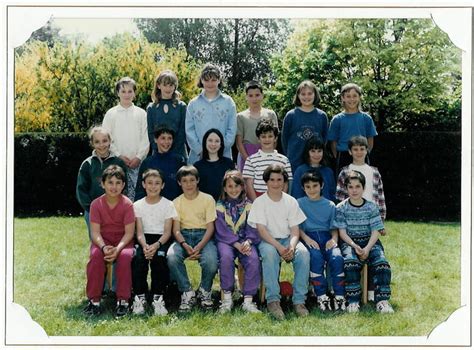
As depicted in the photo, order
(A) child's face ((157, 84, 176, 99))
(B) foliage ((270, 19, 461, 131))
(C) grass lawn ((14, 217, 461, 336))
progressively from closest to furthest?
(C) grass lawn ((14, 217, 461, 336)) < (A) child's face ((157, 84, 176, 99)) < (B) foliage ((270, 19, 461, 131))

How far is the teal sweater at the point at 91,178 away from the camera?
560cm

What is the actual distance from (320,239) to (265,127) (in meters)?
1.19

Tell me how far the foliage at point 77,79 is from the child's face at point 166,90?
20.6 feet

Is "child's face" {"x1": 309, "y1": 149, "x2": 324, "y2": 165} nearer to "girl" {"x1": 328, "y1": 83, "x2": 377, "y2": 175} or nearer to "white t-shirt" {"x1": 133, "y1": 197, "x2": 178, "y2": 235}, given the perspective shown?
"girl" {"x1": 328, "y1": 83, "x2": 377, "y2": 175}

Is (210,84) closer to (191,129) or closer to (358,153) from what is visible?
(191,129)

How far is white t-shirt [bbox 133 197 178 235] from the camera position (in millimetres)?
5320

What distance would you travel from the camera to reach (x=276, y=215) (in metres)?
5.34

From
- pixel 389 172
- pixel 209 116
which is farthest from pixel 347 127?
pixel 389 172

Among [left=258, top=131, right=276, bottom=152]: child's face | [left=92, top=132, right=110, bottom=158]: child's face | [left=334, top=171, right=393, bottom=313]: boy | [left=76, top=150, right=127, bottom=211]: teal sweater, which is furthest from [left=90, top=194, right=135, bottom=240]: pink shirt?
[left=334, top=171, right=393, bottom=313]: boy

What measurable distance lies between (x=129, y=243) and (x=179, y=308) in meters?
0.71

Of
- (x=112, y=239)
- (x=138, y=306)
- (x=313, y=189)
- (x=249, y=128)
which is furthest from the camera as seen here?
(x=249, y=128)

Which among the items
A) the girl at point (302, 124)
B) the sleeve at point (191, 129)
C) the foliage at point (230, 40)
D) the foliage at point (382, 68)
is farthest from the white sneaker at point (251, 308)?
the foliage at point (382, 68)
